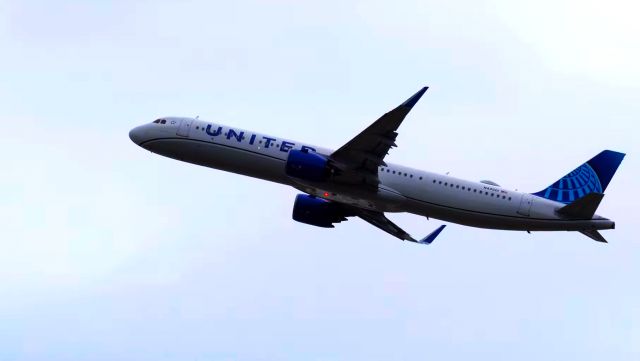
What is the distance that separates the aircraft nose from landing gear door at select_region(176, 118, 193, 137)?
10.5 ft

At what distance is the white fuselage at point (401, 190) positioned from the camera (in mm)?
52688

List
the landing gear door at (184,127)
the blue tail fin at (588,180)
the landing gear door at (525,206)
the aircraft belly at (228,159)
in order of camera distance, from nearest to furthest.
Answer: the landing gear door at (525,206), the blue tail fin at (588,180), the aircraft belly at (228,159), the landing gear door at (184,127)

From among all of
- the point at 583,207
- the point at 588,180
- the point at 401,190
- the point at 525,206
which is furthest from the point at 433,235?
the point at 583,207

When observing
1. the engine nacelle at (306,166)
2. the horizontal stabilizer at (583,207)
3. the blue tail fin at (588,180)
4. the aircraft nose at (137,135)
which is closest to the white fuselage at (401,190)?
the horizontal stabilizer at (583,207)

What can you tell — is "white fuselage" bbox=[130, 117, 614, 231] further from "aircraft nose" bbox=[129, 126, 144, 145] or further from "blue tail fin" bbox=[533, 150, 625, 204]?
"aircraft nose" bbox=[129, 126, 144, 145]

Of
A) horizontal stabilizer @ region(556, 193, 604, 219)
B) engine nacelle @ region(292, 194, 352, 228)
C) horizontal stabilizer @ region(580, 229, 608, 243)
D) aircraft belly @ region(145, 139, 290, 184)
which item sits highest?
aircraft belly @ region(145, 139, 290, 184)

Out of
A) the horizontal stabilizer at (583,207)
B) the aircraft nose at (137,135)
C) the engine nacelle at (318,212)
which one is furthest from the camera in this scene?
the engine nacelle at (318,212)

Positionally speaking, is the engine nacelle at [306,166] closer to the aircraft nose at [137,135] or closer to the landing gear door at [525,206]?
the landing gear door at [525,206]

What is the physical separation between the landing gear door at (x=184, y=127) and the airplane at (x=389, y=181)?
2.9 inches

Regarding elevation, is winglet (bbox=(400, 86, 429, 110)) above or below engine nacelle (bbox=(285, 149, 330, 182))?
above

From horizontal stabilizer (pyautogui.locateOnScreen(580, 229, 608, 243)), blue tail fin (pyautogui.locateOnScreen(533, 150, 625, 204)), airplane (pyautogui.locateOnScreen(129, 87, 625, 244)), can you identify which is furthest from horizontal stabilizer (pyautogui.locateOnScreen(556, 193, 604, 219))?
blue tail fin (pyautogui.locateOnScreen(533, 150, 625, 204))

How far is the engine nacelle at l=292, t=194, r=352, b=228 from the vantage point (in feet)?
197

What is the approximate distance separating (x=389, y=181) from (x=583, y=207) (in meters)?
11.2

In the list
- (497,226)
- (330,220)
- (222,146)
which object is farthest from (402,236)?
(222,146)
